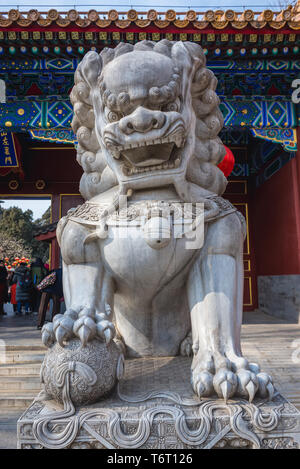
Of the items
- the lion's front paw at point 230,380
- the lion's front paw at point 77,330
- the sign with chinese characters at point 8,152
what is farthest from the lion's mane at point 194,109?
the sign with chinese characters at point 8,152

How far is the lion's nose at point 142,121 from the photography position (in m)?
1.14

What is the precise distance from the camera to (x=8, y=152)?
6168 mm

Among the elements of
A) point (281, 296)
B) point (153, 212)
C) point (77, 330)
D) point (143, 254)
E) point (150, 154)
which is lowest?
point (281, 296)

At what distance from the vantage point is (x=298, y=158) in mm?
5109

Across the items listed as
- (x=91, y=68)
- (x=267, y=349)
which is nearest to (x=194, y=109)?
(x=91, y=68)

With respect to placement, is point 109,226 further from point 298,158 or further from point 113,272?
point 298,158

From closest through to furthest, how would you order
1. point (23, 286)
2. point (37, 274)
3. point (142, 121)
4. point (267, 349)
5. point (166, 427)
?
point (166, 427), point (142, 121), point (267, 349), point (23, 286), point (37, 274)

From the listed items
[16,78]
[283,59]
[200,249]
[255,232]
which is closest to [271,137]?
[283,59]

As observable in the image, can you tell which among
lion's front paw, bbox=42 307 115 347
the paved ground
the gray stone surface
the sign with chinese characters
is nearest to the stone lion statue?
lion's front paw, bbox=42 307 115 347

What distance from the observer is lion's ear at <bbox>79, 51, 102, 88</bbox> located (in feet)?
4.29

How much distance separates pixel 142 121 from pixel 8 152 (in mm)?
5715

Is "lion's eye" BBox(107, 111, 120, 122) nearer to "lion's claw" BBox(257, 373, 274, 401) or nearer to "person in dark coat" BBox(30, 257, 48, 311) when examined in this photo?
"lion's claw" BBox(257, 373, 274, 401)

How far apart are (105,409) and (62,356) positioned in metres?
0.20

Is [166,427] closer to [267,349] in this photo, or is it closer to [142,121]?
[142,121]
